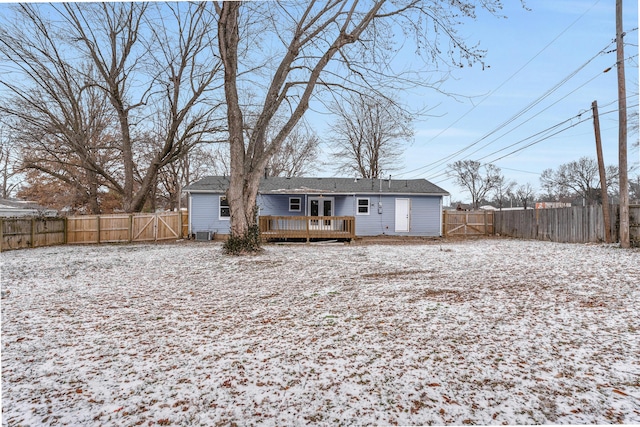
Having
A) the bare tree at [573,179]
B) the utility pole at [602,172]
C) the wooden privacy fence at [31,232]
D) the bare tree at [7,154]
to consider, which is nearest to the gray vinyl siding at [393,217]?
the utility pole at [602,172]

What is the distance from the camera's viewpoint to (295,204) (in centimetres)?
1647

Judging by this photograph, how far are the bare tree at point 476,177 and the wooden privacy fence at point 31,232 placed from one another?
41850 millimetres

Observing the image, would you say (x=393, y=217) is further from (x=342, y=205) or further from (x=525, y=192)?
(x=525, y=192)

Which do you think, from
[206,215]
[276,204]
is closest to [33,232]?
[206,215]

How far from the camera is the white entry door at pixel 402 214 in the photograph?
54.4 ft

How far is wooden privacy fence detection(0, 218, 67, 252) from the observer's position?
1077cm

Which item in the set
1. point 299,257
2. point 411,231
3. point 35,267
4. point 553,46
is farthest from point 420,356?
point 411,231

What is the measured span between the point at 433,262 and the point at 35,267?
30.5 feet

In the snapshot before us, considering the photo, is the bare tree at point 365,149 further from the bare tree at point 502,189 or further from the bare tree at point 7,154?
the bare tree at point 502,189

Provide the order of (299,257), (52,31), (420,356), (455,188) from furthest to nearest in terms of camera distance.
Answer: (455,188), (52,31), (299,257), (420,356)

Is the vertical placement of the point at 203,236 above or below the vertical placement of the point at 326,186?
below

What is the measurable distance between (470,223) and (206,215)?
14060 mm

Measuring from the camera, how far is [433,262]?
308 inches

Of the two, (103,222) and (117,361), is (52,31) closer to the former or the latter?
(103,222)
